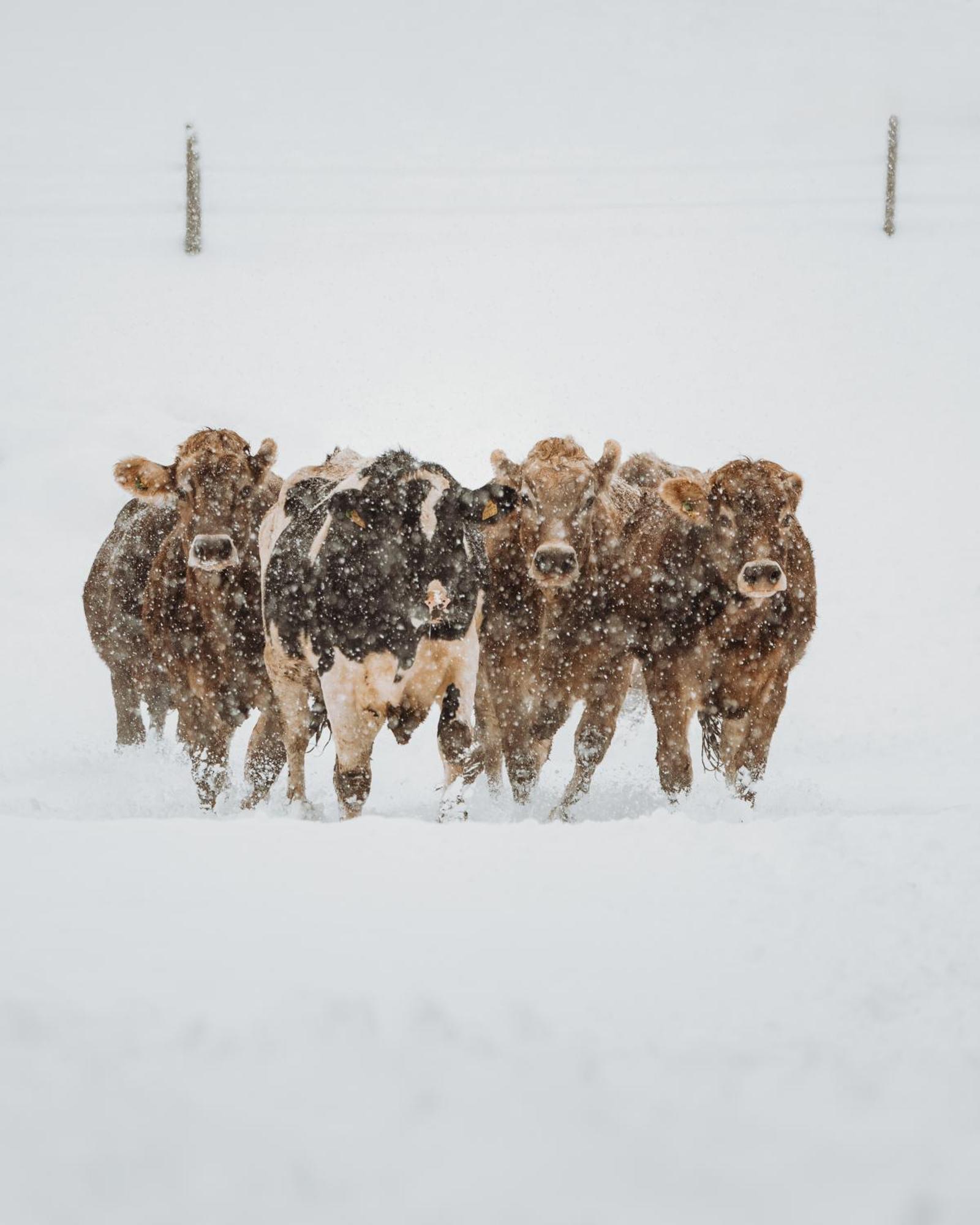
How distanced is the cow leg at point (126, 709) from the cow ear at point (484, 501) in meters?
3.51

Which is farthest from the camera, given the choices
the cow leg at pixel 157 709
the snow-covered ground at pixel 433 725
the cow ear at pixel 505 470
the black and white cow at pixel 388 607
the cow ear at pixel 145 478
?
the cow leg at pixel 157 709

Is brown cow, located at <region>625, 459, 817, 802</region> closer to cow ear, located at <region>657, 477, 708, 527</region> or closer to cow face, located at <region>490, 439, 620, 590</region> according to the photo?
cow ear, located at <region>657, 477, 708, 527</region>

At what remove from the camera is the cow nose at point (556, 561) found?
22.4 feet

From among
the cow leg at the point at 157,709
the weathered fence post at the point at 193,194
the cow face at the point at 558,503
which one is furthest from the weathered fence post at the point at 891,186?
the cow leg at the point at 157,709

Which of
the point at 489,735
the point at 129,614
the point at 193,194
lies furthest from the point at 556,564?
the point at 193,194

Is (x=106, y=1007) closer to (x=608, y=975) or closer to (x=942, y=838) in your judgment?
(x=608, y=975)

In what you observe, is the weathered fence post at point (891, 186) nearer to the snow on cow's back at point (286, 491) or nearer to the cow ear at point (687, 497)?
the cow ear at point (687, 497)

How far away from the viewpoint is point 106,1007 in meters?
3.44

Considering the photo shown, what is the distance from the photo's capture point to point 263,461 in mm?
7016

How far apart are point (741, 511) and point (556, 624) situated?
1.11m

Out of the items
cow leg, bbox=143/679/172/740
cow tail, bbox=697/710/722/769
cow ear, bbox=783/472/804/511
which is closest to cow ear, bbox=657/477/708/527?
cow ear, bbox=783/472/804/511

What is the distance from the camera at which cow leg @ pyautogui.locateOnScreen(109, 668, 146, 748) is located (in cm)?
899

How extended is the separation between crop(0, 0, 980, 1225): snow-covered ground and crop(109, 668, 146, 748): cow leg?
7.3 inches

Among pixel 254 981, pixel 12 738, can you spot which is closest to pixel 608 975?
pixel 254 981
